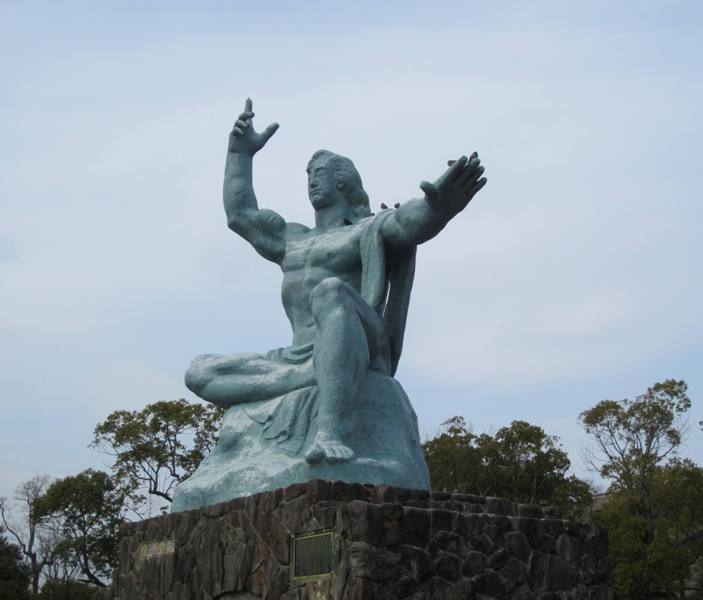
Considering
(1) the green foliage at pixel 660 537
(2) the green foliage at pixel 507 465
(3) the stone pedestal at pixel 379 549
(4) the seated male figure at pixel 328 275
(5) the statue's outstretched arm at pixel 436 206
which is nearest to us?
(3) the stone pedestal at pixel 379 549

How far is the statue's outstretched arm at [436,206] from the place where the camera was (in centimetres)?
644

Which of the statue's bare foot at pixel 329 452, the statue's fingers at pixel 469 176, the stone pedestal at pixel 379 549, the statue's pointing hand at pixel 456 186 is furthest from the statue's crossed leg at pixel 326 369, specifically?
the statue's fingers at pixel 469 176

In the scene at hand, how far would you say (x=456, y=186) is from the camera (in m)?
6.48

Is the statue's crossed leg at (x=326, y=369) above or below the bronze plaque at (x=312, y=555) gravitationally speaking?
above

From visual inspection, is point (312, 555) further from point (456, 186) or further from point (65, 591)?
point (65, 591)

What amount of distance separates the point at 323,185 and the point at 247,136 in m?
0.87

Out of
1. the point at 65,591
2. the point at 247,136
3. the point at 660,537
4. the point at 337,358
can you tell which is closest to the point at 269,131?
the point at 247,136

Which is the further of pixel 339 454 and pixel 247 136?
pixel 247 136

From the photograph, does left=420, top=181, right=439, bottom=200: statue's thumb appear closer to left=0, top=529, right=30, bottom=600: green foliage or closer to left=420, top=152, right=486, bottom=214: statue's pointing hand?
left=420, top=152, right=486, bottom=214: statue's pointing hand

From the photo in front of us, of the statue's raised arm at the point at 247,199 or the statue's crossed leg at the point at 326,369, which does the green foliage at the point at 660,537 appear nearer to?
the statue's raised arm at the point at 247,199

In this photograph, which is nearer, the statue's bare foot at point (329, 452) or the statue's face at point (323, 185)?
the statue's bare foot at point (329, 452)

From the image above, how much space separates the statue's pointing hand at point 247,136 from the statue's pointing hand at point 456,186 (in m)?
1.96

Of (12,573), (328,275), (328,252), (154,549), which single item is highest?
(328,252)

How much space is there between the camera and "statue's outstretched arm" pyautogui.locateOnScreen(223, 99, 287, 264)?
25.7 ft
